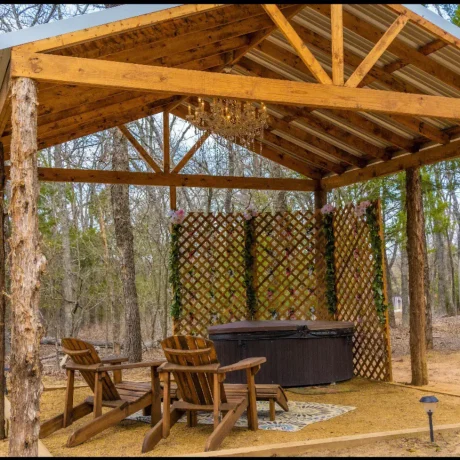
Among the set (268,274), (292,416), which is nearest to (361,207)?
(268,274)

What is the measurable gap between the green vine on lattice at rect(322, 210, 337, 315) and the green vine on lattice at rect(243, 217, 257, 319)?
2.91 ft

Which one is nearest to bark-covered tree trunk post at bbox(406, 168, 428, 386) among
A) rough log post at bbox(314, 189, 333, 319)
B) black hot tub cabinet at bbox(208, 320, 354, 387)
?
black hot tub cabinet at bbox(208, 320, 354, 387)

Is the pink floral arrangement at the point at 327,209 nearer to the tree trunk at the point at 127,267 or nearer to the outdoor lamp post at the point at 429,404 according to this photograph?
the tree trunk at the point at 127,267

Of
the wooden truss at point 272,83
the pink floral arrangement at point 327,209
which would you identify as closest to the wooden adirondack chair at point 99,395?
the wooden truss at point 272,83

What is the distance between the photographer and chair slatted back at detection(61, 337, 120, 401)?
4.07m

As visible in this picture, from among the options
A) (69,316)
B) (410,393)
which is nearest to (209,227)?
(410,393)

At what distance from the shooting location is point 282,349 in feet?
18.7

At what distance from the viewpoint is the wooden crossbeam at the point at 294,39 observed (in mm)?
3580

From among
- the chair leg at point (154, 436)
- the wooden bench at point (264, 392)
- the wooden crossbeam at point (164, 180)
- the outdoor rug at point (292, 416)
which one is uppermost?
the wooden crossbeam at point (164, 180)

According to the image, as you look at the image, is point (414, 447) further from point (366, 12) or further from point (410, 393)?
point (366, 12)

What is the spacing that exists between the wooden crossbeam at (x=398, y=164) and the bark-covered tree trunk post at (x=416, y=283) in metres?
0.14

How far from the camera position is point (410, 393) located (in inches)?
220

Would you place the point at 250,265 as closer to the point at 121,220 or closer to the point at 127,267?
the point at 127,267

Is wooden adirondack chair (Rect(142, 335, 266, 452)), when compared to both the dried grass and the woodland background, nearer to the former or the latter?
the dried grass
